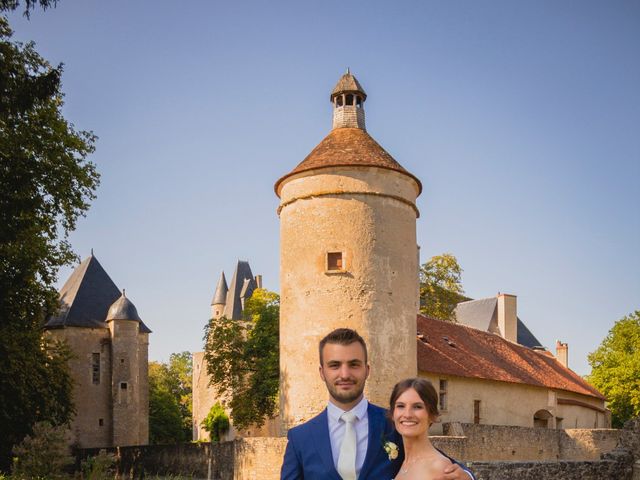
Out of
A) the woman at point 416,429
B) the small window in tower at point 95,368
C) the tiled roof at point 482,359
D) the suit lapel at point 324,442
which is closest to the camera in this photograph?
the suit lapel at point 324,442

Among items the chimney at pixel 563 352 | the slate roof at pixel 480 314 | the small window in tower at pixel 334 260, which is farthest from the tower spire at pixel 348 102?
the chimney at pixel 563 352

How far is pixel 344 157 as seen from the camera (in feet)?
68.9

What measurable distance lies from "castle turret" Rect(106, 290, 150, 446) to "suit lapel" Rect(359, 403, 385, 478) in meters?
36.1

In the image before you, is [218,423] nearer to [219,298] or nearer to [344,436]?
[219,298]

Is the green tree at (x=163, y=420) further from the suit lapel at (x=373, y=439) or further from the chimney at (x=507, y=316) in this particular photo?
the suit lapel at (x=373, y=439)

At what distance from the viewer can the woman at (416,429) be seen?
429cm

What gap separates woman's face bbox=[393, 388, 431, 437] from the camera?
4.33m

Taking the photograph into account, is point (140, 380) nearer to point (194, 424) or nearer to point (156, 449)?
point (156, 449)

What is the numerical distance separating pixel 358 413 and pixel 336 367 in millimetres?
292

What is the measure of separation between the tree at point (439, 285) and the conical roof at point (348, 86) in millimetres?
17690

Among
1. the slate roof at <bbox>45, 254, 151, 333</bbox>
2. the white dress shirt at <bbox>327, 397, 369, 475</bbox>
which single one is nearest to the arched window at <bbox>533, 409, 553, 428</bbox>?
the slate roof at <bbox>45, 254, 151, 333</bbox>

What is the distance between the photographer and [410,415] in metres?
4.36

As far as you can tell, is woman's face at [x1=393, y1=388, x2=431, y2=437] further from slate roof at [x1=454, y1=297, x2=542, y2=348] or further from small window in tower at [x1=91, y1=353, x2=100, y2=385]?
slate roof at [x1=454, y1=297, x2=542, y2=348]

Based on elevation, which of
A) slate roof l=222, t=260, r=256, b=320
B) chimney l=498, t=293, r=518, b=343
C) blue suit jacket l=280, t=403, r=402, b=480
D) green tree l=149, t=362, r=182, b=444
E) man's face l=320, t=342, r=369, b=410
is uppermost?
slate roof l=222, t=260, r=256, b=320
